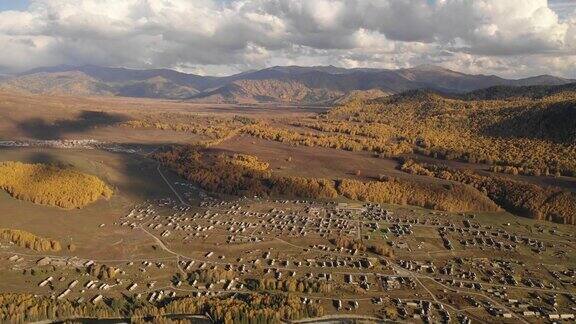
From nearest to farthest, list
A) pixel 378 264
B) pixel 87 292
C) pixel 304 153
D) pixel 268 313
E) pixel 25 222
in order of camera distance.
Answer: pixel 268 313 < pixel 87 292 < pixel 378 264 < pixel 25 222 < pixel 304 153

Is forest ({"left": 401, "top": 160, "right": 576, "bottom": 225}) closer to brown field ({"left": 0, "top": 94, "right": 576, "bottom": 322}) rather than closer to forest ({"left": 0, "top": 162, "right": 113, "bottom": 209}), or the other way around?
brown field ({"left": 0, "top": 94, "right": 576, "bottom": 322})

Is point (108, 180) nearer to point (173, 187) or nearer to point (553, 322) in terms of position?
point (173, 187)

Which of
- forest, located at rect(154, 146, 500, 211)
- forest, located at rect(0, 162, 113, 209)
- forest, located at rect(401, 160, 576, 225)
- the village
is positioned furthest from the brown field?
forest, located at rect(401, 160, 576, 225)

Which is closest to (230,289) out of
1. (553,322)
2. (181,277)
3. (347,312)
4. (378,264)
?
(181,277)

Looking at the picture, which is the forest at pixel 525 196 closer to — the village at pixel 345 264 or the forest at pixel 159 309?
the village at pixel 345 264

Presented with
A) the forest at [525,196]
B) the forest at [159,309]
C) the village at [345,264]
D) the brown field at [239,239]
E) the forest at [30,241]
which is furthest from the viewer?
the forest at [525,196]

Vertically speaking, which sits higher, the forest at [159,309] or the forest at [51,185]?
the forest at [51,185]

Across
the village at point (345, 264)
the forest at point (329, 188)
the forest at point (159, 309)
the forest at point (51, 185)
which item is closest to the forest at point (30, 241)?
the village at point (345, 264)
